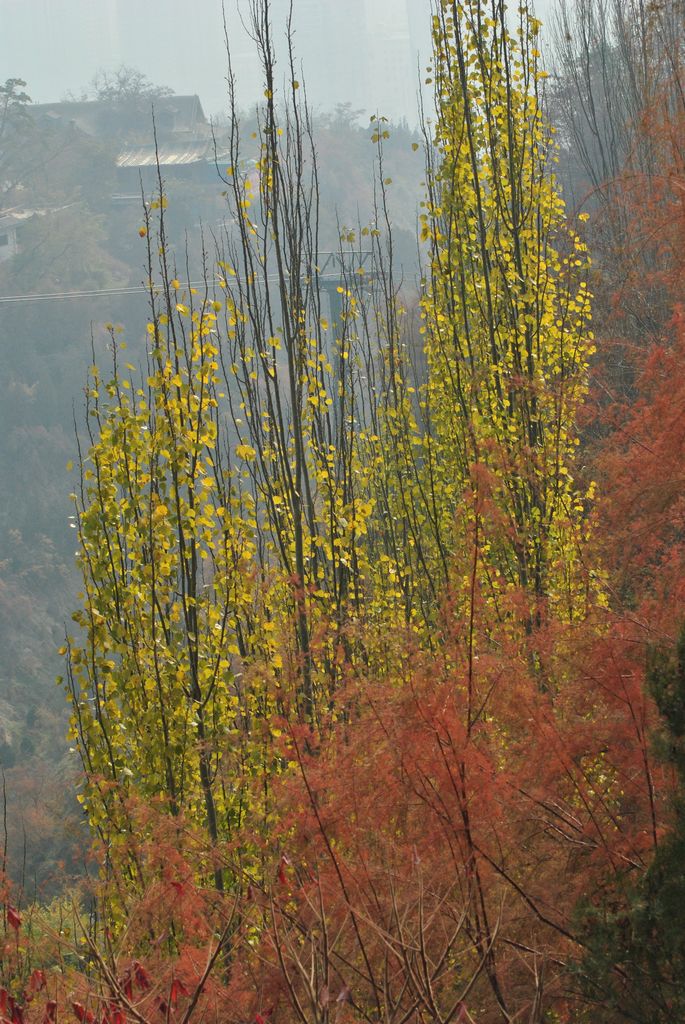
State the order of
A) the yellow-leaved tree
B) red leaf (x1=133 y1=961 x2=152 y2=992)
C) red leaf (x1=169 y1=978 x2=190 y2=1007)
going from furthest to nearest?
the yellow-leaved tree < red leaf (x1=133 y1=961 x2=152 y2=992) < red leaf (x1=169 y1=978 x2=190 y2=1007)

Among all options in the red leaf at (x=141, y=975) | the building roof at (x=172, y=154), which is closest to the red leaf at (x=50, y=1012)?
the red leaf at (x=141, y=975)

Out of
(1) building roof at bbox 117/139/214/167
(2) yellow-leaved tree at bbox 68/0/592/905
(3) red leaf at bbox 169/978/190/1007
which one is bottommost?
(3) red leaf at bbox 169/978/190/1007

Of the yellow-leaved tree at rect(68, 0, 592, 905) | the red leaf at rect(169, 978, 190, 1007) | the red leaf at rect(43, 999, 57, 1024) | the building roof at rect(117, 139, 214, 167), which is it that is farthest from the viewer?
the building roof at rect(117, 139, 214, 167)

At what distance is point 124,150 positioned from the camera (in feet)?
270

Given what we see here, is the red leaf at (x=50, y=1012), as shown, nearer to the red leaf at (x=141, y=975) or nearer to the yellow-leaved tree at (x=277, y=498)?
the red leaf at (x=141, y=975)

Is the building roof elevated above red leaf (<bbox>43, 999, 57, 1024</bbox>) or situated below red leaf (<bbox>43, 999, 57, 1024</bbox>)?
above

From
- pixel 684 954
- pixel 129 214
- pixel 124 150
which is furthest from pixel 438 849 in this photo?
pixel 124 150

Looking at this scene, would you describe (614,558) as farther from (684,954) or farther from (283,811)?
(684,954)

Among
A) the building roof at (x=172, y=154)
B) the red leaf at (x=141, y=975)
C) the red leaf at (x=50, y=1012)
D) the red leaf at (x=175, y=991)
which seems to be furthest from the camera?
the building roof at (x=172, y=154)

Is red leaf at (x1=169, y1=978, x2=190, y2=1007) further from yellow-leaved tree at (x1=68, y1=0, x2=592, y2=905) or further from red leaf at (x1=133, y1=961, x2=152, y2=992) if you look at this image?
yellow-leaved tree at (x1=68, y1=0, x2=592, y2=905)

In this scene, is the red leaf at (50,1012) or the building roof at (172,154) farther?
the building roof at (172,154)

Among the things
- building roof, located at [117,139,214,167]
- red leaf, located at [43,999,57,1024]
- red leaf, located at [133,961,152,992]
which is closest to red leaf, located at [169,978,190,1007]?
red leaf, located at [133,961,152,992]

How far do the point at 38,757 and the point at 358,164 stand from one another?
6396 cm

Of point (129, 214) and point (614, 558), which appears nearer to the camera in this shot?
point (614, 558)
